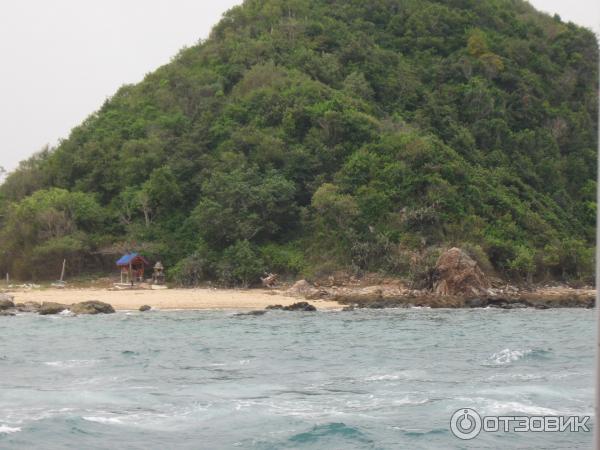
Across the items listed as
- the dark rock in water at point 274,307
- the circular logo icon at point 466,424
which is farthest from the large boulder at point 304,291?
the circular logo icon at point 466,424

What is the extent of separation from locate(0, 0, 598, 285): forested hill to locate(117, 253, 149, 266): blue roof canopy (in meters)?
1.44

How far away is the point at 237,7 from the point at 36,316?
50.4m

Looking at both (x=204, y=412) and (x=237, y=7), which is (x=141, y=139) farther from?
(x=204, y=412)

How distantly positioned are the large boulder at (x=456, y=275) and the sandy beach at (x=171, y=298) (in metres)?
6.19

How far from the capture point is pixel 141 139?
6109cm

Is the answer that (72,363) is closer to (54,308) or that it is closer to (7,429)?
(7,429)

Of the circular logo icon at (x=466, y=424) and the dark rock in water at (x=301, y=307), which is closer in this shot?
the circular logo icon at (x=466, y=424)

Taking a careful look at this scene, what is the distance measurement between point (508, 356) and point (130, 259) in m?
29.9

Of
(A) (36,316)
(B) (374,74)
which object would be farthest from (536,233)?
(A) (36,316)

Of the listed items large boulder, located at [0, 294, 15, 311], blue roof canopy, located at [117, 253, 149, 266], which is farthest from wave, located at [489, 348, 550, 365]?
blue roof canopy, located at [117, 253, 149, 266]

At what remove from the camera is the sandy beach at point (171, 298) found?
129 ft

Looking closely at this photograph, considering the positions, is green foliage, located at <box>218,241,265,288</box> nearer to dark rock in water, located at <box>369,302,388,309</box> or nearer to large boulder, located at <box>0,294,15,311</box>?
dark rock in water, located at <box>369,302,388,309</box>

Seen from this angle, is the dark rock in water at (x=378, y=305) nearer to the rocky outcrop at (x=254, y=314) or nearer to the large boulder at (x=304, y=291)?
the large boulder at (x=304, y=291)

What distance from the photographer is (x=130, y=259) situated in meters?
47.8
